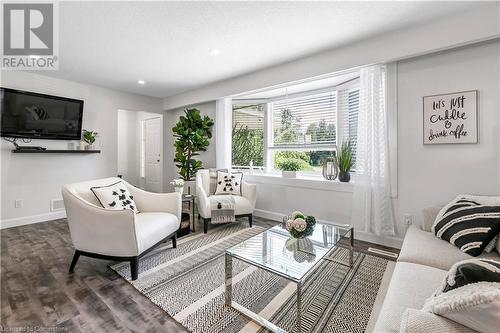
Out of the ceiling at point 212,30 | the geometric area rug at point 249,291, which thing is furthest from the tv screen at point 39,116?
the geometric area rug at point 249,291

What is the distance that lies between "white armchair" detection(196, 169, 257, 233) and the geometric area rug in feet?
2.10

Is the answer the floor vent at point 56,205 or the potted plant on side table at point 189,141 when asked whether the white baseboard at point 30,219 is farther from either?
the potted plant on side table at point 189,141

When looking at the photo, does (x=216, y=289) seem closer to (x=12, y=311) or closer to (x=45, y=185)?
(x=12, y=311)

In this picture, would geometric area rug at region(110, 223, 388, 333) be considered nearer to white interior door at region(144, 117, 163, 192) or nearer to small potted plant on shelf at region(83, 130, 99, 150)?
small potted plant on shelf at region(83, 130, 99, 150)

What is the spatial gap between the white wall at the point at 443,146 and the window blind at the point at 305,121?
1.09m

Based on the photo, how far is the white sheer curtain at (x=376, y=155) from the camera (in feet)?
8.74

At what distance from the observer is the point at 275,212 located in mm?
3799

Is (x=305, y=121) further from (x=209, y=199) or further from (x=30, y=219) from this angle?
(x=30, y=219)

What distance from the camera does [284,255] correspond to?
5.82ft

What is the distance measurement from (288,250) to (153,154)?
4.89m

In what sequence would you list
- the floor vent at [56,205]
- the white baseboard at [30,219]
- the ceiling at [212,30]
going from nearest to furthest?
the ceiling at [212,30] → the white baseboard at [30,219] → the floor vent at [56,205]

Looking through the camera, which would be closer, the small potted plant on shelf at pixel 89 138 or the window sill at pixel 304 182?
the window sill at pixel 304 182

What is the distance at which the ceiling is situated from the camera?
2.02 metres

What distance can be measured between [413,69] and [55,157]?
5.32 metres
